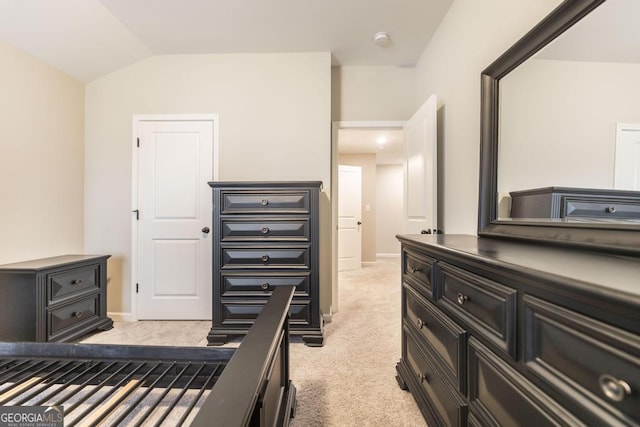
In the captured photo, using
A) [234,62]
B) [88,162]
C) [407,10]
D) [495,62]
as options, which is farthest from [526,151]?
[88,162]

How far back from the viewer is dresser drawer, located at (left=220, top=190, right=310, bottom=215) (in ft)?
7.30

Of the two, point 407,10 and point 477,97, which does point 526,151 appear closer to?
point 477,97

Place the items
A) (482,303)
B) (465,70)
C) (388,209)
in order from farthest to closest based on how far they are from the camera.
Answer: (388,209) < (465,70) < (482,303)

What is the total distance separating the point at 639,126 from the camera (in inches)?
33.7

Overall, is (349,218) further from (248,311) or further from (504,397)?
(504,397)

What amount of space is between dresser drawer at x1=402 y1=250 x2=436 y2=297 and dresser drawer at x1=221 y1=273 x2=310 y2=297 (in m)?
0.91

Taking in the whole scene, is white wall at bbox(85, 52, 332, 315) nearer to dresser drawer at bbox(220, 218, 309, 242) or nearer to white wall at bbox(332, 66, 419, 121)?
white wall at bbox(332, 66, 419, 121)

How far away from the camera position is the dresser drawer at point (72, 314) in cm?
210

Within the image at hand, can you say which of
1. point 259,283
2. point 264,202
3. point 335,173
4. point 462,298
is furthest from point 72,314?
point 462,298

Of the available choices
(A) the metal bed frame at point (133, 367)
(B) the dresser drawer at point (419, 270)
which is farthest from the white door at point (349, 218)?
(A) the metal bed frame at point (133, 367)

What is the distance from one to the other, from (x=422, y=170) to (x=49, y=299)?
3245 mm

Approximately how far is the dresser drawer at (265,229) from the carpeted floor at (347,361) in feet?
3.03

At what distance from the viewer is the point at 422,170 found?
7.79 ft

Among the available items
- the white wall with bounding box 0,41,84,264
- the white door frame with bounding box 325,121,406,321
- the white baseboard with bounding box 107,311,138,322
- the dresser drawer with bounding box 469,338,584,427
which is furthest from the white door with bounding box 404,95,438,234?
the white wall with bounding box 0,41,84,264
